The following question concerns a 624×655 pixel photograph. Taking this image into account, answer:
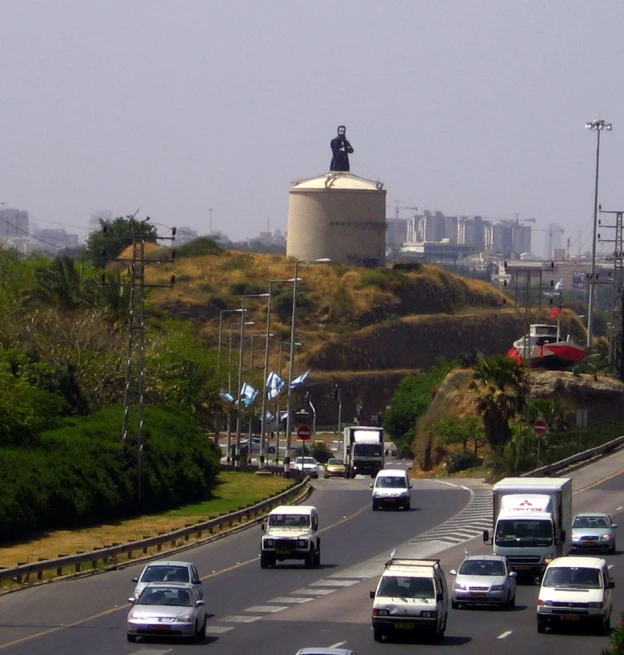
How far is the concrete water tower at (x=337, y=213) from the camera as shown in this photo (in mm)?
131375

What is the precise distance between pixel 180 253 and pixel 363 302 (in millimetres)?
23804

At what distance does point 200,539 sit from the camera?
40.0 meters

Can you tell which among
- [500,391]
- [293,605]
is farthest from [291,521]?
[500,391]

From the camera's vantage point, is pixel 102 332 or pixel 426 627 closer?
pixel 426 627

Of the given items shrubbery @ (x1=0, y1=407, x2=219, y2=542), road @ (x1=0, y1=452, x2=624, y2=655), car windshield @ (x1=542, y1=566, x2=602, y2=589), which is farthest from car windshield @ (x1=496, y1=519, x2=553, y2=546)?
shrubbery @ (x1=0, y1=407, x2=219, y2=542)

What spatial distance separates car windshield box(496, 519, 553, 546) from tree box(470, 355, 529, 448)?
3481cm

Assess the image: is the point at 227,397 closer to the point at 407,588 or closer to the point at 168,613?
the point at 407,588

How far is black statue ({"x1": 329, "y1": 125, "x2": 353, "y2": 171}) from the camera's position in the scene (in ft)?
441

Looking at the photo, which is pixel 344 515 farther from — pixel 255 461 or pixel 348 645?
pixel 255 461

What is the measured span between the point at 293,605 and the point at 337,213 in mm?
105092

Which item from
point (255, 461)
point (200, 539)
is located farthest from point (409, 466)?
point (200, 539)

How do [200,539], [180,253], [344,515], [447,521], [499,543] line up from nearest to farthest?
[499,543]
[200,539]
[447,521]
[344,515]
[180,253]

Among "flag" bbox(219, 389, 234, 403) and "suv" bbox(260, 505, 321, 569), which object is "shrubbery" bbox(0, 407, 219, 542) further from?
"flag" bbox(219, 389, 234, 403)

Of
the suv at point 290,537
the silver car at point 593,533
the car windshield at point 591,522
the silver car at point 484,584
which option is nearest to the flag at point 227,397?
the silver car at point 593,533
